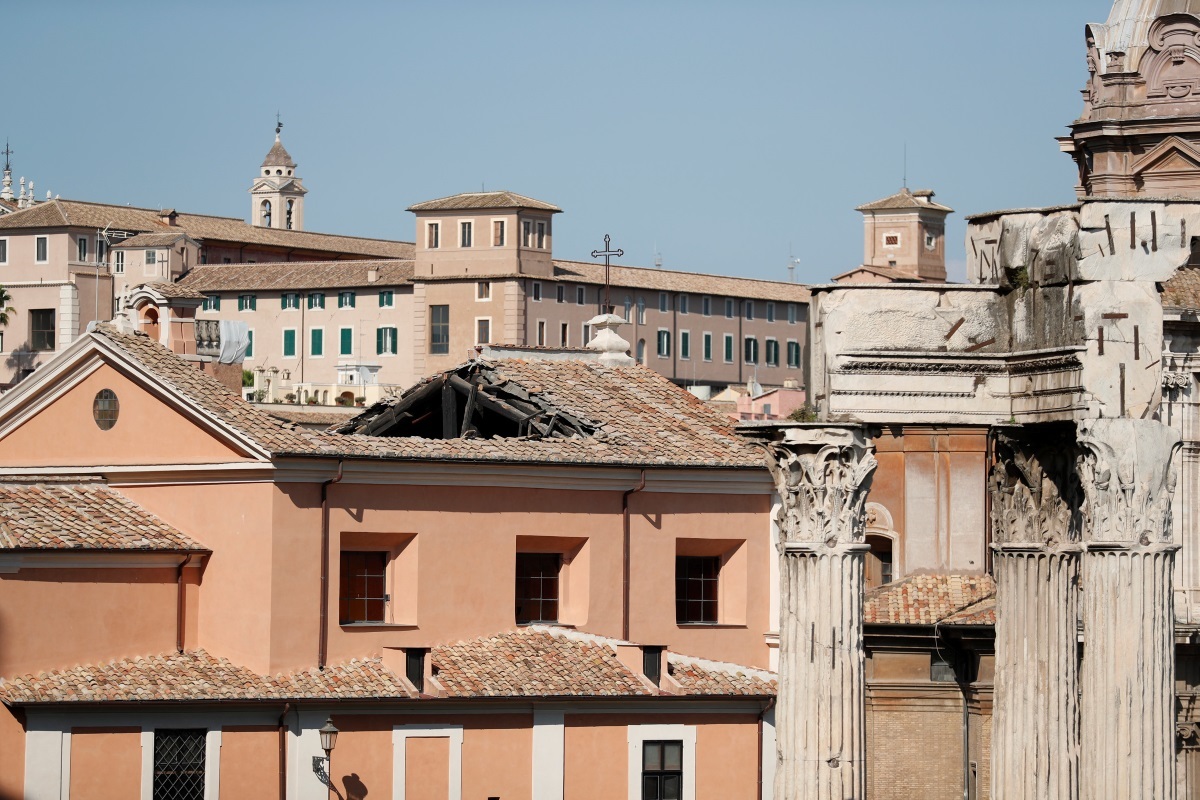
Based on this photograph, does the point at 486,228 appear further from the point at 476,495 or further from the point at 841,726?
the point at 841,726

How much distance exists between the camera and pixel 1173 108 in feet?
119

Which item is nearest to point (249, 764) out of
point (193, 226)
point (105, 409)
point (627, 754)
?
point (627, 754)

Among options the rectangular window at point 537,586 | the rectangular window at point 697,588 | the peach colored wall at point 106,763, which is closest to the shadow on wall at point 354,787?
the peach colored wall at point 106,763

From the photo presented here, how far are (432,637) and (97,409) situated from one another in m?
4.80

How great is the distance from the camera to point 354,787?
25.7m

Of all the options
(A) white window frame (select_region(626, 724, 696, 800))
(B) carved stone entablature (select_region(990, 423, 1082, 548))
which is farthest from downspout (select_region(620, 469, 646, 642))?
(B) carved stone entablature (select_region(990, 423, 1082, 548))

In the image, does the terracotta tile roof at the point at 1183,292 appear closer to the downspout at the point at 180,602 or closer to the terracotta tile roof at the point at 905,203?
the downspout at the point at 180,602

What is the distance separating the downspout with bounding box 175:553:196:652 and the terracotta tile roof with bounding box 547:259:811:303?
67.7m

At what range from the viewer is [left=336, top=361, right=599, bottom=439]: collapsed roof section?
29500 mm

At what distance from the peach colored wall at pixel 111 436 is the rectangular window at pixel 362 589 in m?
1.77

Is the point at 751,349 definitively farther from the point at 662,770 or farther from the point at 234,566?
the point at 234,566

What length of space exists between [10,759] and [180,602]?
10.2 ft

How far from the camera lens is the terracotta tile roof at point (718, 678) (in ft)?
90.7

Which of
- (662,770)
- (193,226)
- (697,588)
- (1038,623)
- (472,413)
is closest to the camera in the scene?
(1038,623)
